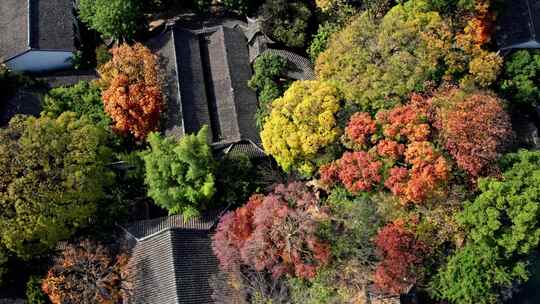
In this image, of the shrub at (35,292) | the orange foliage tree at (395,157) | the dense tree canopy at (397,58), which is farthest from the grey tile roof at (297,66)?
the shrub at (35,292)

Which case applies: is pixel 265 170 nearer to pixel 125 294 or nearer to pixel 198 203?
pixel 198 203

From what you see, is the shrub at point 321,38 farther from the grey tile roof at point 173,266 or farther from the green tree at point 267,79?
the grey tile roof at point 173,266

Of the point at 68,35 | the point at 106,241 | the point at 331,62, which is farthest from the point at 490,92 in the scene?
the point at 68,35

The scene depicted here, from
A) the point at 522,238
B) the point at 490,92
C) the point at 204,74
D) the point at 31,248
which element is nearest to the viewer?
the point at 522,238

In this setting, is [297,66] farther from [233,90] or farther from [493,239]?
[493,239]

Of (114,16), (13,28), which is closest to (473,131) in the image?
(114,16)

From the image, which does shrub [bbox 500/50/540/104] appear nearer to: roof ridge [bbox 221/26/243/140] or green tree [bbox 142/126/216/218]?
roof ridge [bbox 221/26/243/140]
